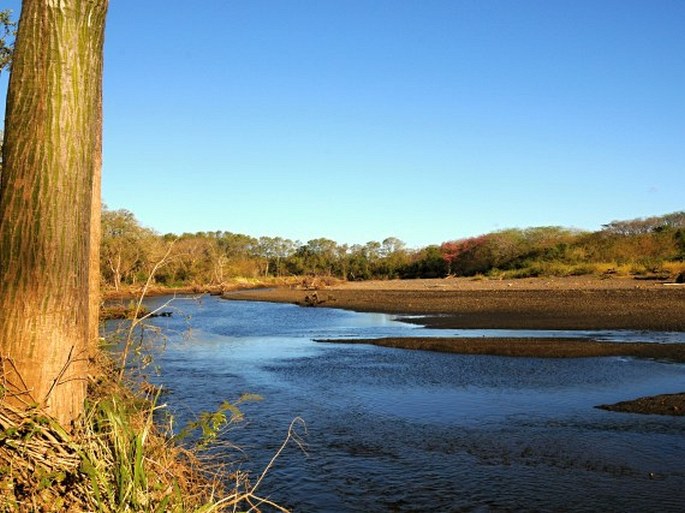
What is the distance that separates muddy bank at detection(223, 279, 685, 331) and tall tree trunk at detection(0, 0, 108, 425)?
22.6m

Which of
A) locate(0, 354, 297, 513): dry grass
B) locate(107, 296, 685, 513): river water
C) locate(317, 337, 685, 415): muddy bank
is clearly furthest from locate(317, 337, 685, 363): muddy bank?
locate(0, 354, 297, 513): dry grass

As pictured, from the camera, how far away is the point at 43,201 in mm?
3475

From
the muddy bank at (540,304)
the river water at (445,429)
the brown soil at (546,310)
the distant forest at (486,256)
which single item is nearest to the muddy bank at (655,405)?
the brown soil at (546,310)

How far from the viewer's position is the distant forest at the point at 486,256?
123ft

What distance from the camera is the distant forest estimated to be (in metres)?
37.6

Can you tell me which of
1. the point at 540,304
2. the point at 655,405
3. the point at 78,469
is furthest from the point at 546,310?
the point at 78,469

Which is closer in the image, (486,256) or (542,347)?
(542,347)

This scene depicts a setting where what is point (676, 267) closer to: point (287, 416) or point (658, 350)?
point (658, 350)

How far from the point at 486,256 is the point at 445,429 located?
50.3 m

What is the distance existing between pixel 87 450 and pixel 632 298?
3070 centimetres

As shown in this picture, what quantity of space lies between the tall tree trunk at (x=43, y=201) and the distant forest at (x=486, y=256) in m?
3.21

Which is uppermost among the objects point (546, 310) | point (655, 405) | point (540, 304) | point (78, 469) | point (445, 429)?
point (78, 469)

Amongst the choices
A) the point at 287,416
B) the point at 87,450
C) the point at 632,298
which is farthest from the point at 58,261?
the point at 632,298

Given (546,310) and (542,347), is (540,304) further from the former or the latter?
(542,347)
